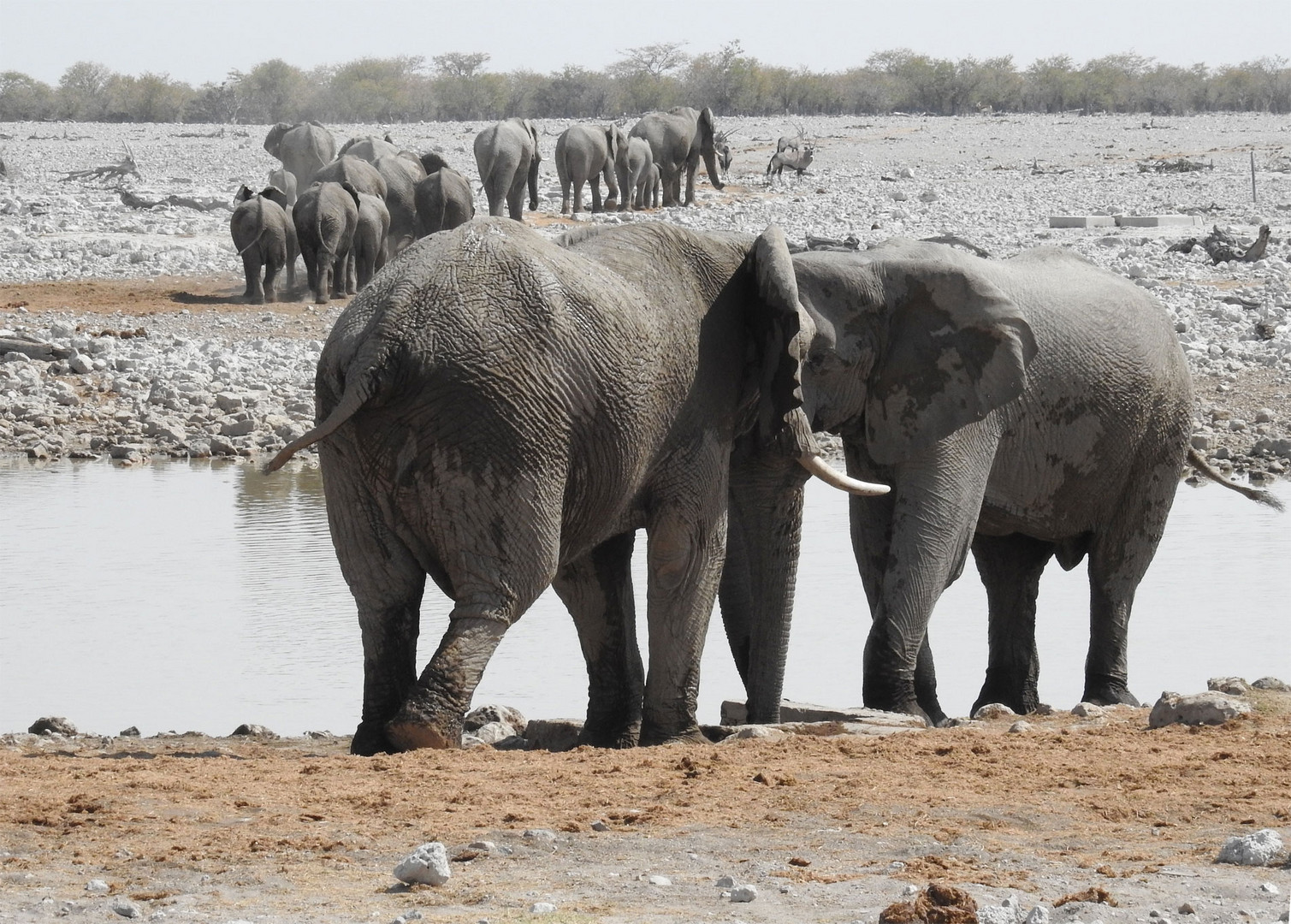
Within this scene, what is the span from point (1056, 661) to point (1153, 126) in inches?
2019

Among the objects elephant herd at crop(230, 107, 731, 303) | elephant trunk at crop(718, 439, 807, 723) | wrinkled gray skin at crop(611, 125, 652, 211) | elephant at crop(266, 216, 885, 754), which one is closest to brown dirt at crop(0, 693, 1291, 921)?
elephant at crop(266, 216, 885, 754)

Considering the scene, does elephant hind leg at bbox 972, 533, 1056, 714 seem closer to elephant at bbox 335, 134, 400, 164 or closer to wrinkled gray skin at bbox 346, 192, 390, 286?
wrinkled gray skin at bbox 346, 192, 390, 286

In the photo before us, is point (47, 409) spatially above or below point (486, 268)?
below

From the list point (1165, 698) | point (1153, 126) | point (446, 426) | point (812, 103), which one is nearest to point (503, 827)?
point (446, 426)

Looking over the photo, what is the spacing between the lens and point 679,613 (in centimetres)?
617

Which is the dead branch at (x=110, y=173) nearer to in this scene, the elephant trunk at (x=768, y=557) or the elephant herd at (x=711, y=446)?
the elephant herd at (x=711, y=446)

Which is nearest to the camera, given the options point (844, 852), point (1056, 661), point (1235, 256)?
point (844, 852)

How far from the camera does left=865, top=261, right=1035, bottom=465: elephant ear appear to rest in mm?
7441

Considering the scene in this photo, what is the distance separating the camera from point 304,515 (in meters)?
13.0

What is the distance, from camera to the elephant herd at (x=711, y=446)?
5219 mm

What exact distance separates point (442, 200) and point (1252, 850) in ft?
66.0

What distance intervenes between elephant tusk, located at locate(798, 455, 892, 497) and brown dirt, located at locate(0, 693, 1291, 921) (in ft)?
3.48

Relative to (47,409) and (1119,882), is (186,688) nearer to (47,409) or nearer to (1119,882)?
(1119,882)

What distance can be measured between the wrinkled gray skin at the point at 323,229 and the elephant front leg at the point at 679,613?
14.9m
